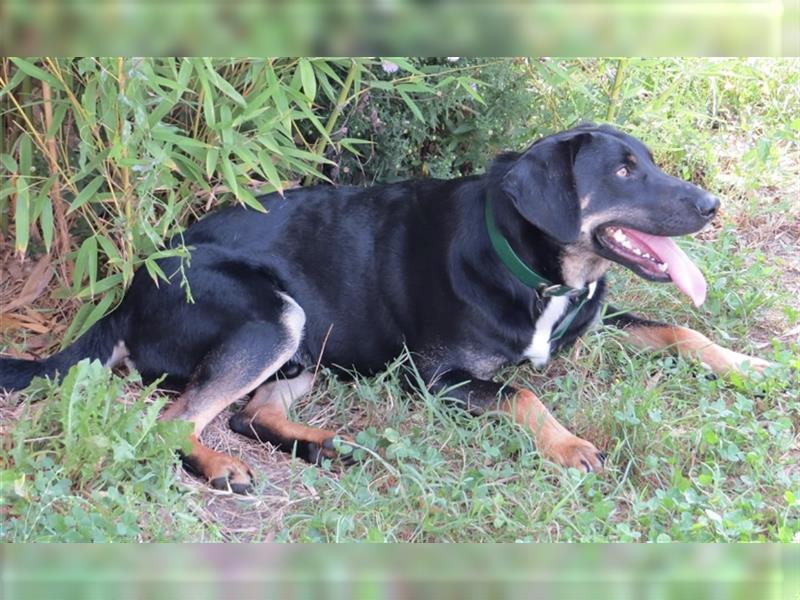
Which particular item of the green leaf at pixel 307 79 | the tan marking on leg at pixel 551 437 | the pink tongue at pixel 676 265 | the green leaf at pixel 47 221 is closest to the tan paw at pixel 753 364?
the pink tongue at pixel 676 265

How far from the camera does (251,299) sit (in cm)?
373

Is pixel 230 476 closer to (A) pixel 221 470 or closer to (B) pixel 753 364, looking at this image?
(A) pixel 221 470

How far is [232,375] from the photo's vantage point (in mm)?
3562

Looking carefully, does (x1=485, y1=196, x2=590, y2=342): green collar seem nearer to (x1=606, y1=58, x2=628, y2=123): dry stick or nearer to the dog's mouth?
the dog's mouth

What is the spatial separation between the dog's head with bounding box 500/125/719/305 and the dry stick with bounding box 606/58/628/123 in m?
0.97

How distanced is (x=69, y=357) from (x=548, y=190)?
1.93 metres

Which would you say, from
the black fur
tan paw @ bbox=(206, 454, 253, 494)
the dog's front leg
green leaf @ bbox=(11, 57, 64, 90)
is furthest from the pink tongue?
green leaf @ bbox=(11, 57, 64, 90)

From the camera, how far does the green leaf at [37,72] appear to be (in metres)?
2.93

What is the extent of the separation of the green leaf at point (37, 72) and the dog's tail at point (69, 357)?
3.16 feet

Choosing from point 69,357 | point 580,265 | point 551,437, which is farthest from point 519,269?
point 69,357

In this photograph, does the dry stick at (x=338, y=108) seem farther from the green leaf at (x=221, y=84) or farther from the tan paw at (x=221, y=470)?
the tan paw at (x=221, y=470)

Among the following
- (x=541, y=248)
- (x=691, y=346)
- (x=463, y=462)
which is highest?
(x=541, y=248)

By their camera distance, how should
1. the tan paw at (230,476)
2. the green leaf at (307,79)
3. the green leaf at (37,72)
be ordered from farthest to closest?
the green leaf at (307,79) → the tan paw at (230,476) → the green leaf at (37,72)

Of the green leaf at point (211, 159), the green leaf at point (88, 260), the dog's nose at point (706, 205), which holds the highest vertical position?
the dog's nose at point (706, 205)
